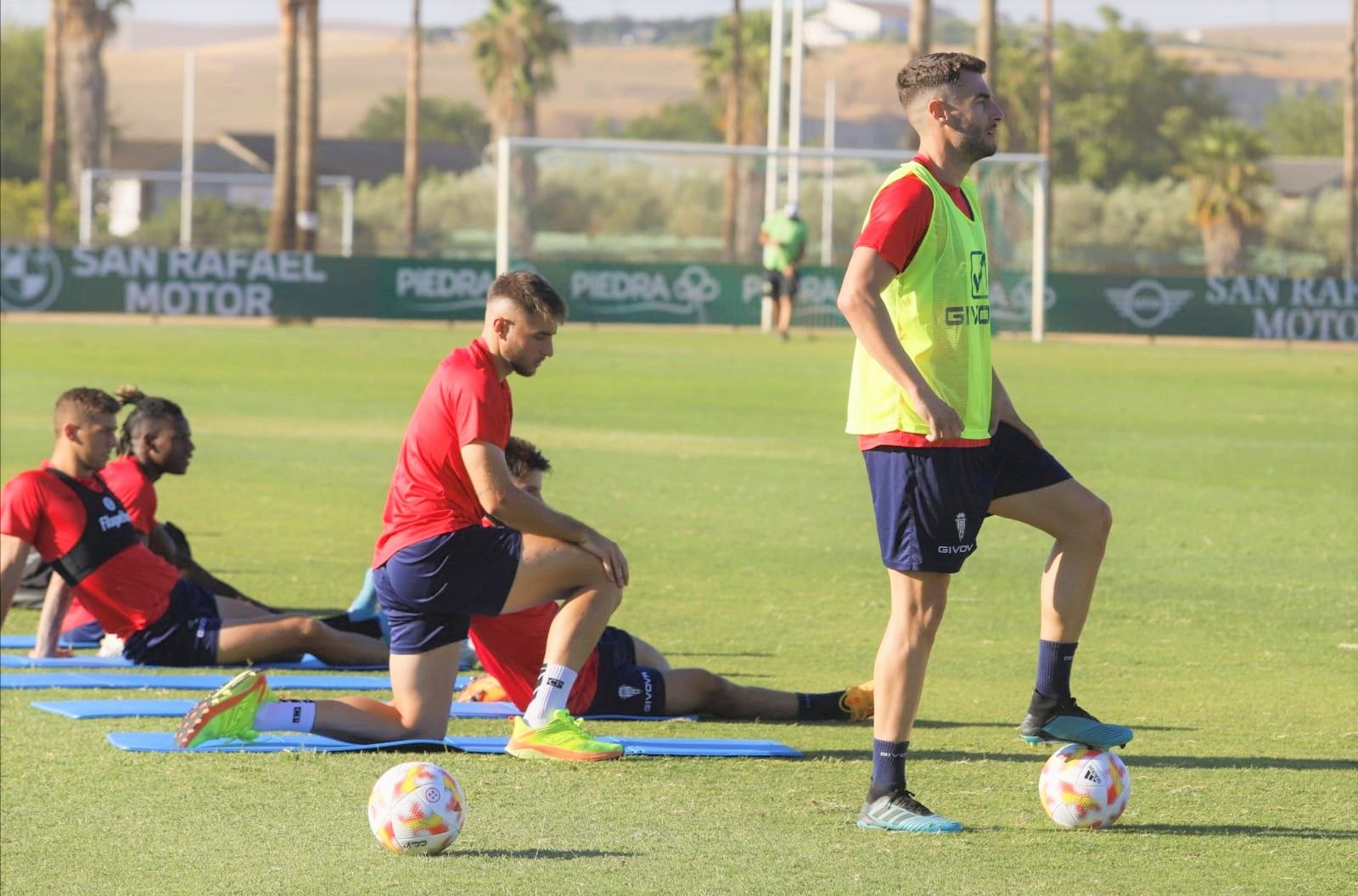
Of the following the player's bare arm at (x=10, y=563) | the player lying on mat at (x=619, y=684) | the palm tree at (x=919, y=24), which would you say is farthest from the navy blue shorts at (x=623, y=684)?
the palm tree at (x=919, y=24)

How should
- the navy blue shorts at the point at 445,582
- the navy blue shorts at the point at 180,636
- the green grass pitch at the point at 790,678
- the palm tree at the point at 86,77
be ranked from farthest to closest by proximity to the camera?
1. the palm tree at the point at 86,77
2. the navy blue shorts at the point at 180,636
3. the navy blue shorts at the point at 445,582
4. the green grass pitch at the point at 790,678

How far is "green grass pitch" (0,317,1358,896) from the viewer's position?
577 centimetres

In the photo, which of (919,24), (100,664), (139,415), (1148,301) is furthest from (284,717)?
(919,24)

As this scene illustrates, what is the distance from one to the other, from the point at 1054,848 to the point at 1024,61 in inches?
3572

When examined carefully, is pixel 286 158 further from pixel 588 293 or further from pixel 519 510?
pixel 519 510

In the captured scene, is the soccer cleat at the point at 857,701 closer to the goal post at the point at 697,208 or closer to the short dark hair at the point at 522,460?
the short dark hair at the point at 522,460

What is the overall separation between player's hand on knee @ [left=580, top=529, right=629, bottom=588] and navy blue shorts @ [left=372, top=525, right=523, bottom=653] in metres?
0.23

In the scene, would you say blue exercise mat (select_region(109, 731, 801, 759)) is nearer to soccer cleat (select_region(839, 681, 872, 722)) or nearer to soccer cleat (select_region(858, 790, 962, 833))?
soccer cleat (select_region(839, 681, 872, 722))

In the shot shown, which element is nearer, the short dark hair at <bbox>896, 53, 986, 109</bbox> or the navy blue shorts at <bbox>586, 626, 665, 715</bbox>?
the short dark hair at <bbox>896, 53, 986, 109</bbox>

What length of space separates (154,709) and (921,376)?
3512mm

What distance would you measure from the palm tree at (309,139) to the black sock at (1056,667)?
41206 mm

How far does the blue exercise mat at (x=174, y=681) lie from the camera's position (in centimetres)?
862

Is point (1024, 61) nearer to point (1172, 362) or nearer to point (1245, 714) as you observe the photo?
point (1172, 362)

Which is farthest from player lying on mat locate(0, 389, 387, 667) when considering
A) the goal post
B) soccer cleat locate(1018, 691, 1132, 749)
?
the goal post
